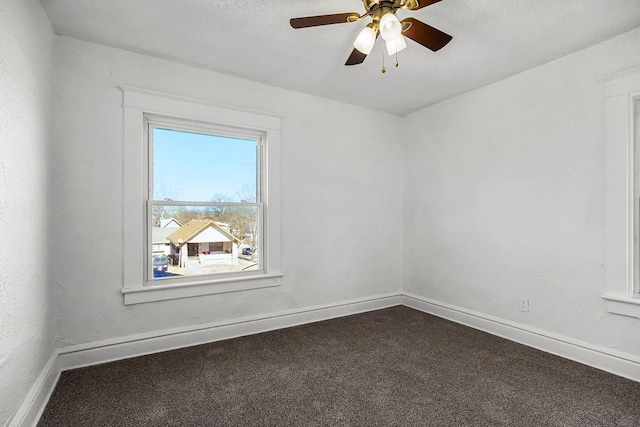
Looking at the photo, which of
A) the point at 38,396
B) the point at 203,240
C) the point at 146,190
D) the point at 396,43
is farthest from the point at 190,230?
the point at 396,43

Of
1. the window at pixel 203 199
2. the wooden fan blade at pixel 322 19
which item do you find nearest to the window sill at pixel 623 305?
the wooden fan blade at pixel 322 19

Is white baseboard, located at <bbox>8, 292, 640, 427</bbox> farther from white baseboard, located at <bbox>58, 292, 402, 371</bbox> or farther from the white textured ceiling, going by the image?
the white textured ceiling

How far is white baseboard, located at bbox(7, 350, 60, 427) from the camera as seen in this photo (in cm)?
165

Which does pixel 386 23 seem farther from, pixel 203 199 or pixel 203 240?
pixel 203 240

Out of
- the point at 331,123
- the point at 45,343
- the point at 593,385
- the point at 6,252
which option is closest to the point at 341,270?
the point at 331,123

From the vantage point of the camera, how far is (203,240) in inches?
120

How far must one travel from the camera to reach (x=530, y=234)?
289 cm

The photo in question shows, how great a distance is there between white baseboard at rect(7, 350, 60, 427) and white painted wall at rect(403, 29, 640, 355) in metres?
3.49

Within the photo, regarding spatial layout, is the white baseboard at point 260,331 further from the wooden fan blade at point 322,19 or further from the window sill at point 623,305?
the wooden fan blade at point 322,19

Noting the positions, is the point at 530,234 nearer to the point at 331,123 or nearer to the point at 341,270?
the point at 341,270

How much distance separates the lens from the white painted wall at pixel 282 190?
7.97ft

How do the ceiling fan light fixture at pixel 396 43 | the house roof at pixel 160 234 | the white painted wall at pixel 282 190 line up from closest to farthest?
the ceiling fan light fixture at pixel 396 43 < the white painted wall at pixel 282 190 < the house roof at pixel 160 234

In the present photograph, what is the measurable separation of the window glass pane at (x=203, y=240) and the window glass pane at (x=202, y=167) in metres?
0.13

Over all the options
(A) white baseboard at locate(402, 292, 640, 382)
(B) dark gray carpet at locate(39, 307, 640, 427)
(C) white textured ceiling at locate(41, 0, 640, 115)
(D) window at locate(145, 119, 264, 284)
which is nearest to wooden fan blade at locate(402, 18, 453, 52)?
(C) white textured ceiling at locate(41, 0, 640, 115)
